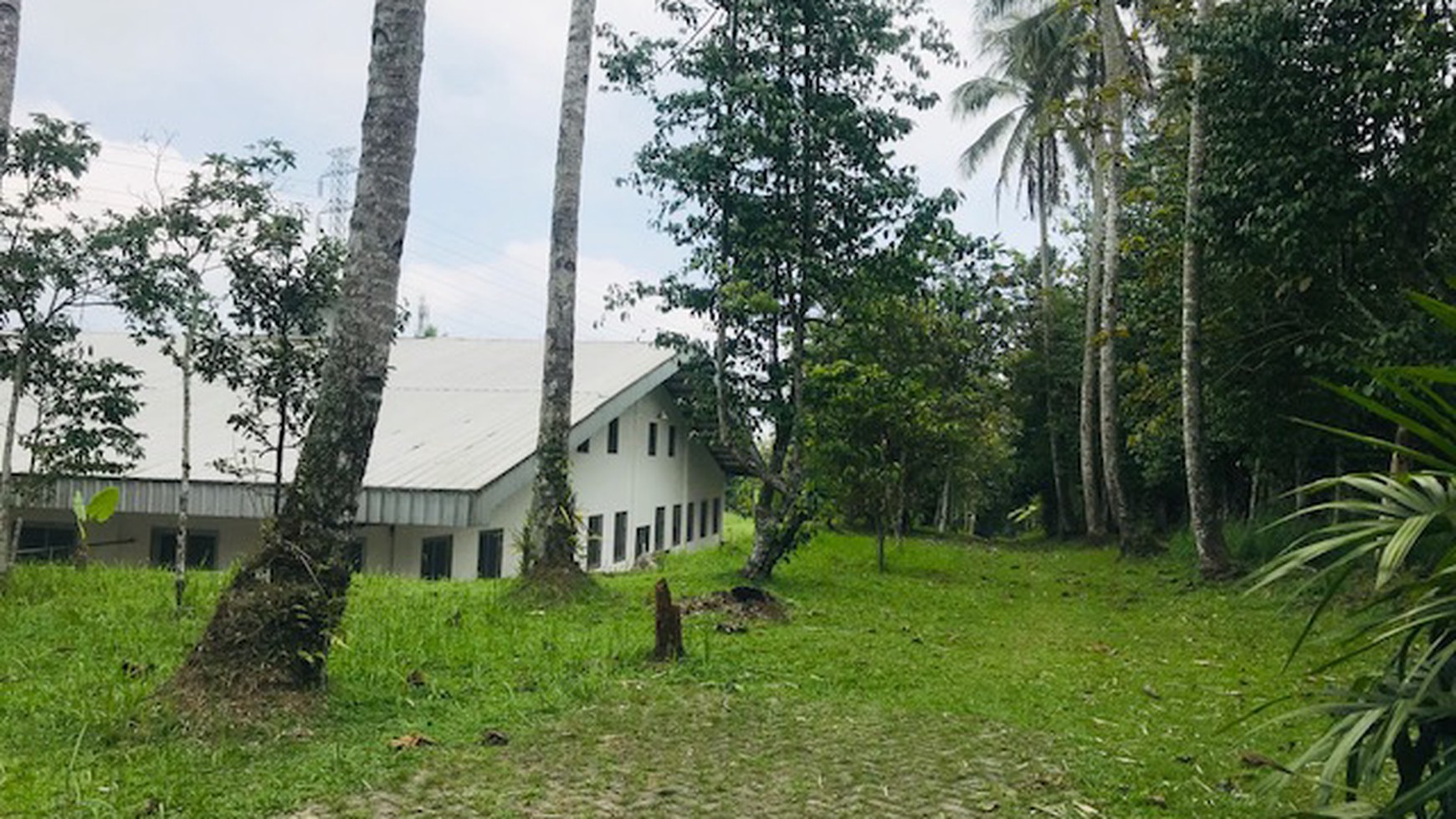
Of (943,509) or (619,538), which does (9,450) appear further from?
(943,509)

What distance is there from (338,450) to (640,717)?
2370 millimetres

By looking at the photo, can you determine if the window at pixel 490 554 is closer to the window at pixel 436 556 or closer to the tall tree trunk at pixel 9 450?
the window at pixel 436 556

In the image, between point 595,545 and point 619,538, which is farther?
point 619,538

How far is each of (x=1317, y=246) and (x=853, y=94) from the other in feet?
19.6

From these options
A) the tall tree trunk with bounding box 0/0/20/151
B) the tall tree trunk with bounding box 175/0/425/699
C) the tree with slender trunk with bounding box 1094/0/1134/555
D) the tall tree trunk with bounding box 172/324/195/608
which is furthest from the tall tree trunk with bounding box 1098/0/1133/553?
the tall tree trunk with bounding box 0/0/20/151

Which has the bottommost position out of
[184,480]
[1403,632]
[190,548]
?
[190,548]

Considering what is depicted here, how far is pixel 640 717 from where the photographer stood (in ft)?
20.2

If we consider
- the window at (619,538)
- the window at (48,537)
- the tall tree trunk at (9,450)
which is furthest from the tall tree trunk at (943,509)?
the tall tree trunk at (9,450)

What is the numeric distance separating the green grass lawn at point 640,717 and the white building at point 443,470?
177 inches

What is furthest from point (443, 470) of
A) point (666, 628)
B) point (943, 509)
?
point (943, 509)

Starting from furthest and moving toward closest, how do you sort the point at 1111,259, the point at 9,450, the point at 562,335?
1. the point at 1111,259
2. the point at 562,335
3. the point at 9,450

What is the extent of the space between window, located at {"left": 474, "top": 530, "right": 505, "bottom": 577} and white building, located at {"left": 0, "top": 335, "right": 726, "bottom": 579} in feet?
0.09

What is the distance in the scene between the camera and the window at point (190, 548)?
706 inches

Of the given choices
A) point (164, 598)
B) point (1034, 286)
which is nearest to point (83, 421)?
point (164, 598)
